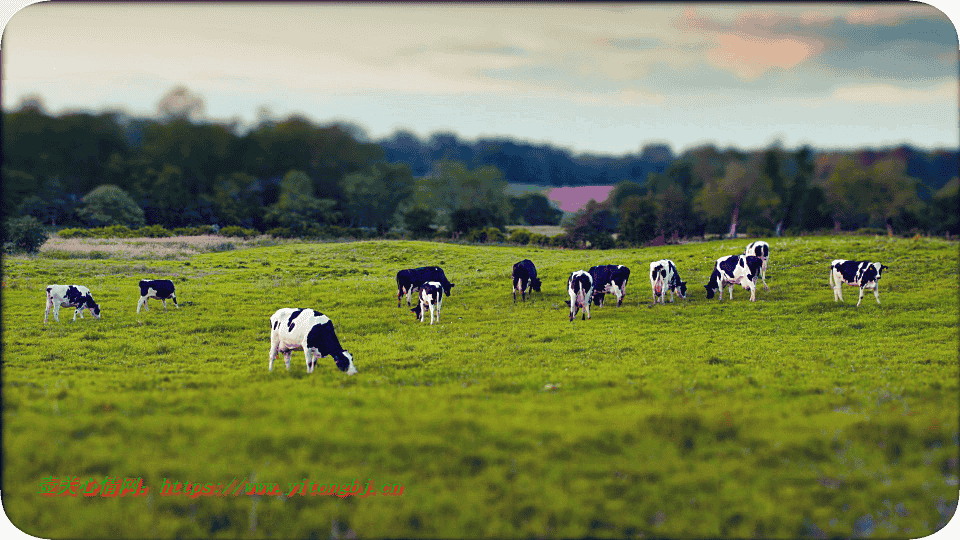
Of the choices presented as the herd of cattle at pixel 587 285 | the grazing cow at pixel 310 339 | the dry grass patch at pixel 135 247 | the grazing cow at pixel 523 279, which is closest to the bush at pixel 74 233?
the dry grass patch at pixel 135 247

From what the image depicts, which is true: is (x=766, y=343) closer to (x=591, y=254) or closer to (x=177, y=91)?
(x=591, y=254)

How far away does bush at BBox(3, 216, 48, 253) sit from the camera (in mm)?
31016

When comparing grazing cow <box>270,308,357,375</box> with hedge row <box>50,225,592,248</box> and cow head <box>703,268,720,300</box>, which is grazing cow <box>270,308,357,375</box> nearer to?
cow head <box>703,268,720,300</box>

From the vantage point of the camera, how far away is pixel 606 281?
24594 millimetres

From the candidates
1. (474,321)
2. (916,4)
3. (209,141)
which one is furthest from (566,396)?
(209,141)

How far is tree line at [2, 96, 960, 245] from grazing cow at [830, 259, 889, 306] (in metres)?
15.7

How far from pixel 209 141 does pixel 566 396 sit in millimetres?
63277

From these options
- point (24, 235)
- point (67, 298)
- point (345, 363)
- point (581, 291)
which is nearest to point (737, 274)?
point (581, 291)

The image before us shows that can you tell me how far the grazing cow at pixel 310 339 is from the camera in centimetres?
1368

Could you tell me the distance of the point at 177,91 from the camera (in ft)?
168

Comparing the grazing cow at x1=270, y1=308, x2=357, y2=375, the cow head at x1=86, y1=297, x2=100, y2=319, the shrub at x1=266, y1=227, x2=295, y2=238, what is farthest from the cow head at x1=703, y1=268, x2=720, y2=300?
the shrub at x1=266, y1=227, x2=295, y2=238

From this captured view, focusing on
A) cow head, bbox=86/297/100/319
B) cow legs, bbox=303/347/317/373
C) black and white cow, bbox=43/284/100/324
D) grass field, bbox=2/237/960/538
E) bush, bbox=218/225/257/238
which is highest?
bush, bbox=218/225/257/238

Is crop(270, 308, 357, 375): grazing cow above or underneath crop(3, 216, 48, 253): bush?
underneath

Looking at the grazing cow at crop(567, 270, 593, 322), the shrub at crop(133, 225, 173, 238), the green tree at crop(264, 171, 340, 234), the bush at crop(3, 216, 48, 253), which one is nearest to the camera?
the grazing cow at crop(567, 270, 593, 322)
